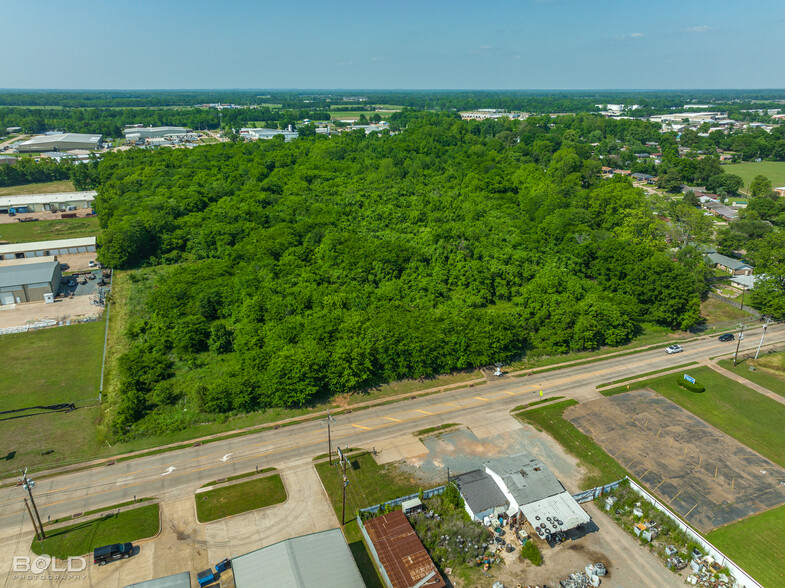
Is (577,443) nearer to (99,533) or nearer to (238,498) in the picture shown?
(238,498)

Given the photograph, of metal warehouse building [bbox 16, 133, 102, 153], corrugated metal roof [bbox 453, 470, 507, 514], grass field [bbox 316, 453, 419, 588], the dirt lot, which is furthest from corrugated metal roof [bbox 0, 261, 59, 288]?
metal warehouse building [bbox 16, 133, 102, 153]

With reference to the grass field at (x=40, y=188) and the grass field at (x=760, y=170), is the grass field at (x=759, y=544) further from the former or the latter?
the grass field at (x=40, y=188)

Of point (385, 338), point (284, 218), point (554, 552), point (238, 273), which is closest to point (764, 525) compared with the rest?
point (554, 552)

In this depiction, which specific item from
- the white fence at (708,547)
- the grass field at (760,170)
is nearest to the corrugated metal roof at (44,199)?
the white fence at (708,547)

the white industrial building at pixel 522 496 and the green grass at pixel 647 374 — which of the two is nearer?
the white industrial building at pixel 522 496

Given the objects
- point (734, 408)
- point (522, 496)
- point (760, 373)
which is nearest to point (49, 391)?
point (522, 496)
